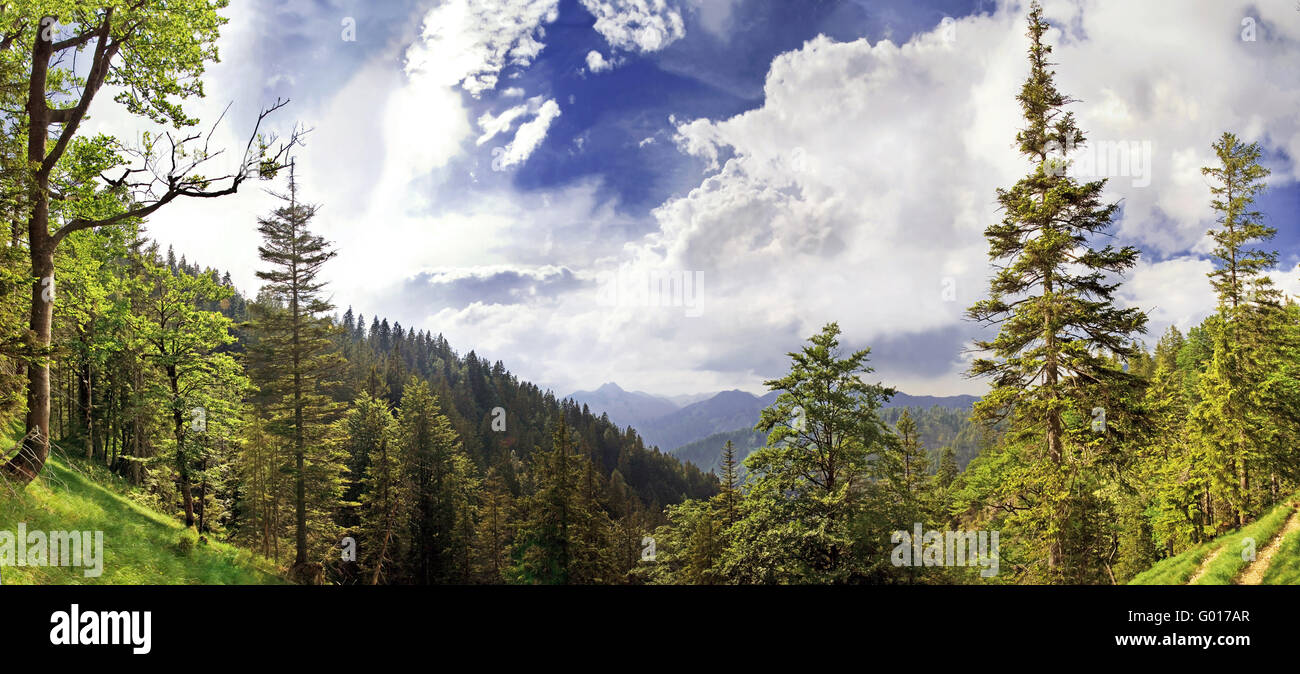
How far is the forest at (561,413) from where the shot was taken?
11.2 meters

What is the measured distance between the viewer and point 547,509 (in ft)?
90.4

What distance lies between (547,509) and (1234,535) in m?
28.8

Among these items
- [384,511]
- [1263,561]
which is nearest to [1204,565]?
[1263,561]

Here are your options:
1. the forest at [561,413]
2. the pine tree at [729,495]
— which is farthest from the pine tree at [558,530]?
the pine tree at [729,495]

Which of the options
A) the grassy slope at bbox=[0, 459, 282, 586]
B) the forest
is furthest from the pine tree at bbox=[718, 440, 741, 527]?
the grassy slope at bbox=[0, 459, 282, 586]

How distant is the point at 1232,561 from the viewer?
13648mm

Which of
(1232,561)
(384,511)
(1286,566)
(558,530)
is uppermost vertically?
(1286,566)

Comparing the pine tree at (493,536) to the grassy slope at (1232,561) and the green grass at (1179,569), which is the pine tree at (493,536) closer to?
the green grass at (1179,569)

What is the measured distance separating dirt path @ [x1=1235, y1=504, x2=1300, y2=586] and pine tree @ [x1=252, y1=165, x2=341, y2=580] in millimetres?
34604

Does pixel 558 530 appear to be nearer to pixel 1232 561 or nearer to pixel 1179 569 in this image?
pixel 1179 569

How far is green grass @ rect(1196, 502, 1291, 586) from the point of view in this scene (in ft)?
42.8

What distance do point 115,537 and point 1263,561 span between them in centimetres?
3217

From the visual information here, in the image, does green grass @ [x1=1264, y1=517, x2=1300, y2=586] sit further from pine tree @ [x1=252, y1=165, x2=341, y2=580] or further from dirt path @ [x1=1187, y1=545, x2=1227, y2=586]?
pine tree @ [x1=252, y1=165, x2=341, y2=580]
